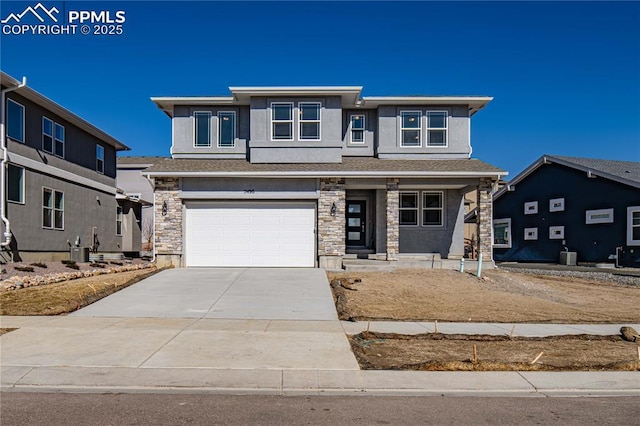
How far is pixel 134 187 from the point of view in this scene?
38.0 m

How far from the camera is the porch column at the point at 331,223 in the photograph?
1825 cm

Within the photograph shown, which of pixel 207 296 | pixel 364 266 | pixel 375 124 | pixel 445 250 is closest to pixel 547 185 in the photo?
pixel 445 250

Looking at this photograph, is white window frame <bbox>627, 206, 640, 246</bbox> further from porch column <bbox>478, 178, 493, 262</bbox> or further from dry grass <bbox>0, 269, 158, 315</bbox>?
dry grass <bbox>0, 269, 158, 315</bbox>

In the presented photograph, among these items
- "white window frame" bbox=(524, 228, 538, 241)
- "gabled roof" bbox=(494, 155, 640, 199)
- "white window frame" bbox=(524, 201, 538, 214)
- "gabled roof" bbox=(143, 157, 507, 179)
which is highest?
"gabled roof" bbox=(494, 155, 640, 199)

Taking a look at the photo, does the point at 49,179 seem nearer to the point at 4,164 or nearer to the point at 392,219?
the point at 4,164

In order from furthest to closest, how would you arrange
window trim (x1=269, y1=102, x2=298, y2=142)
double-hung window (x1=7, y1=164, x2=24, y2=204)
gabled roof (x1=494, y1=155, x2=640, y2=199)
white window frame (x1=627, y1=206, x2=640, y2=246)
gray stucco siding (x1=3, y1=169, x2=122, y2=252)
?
gabled roof (x1=494, y1=155, x2=640, y2=199)
white window frame (x1=627, y1=206, x2=640, y2=246)
window trim (x1=269, y1=102, x2=298, y2=142)
gray stucco siding (x1=3, y1=169, x2=122, y2=252)
double-hung window (x1=7, y1=164, x2=24, y2=204)

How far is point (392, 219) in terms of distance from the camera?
1859cm

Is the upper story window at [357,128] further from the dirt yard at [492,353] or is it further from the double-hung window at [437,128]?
the dirt yard at [492,353]

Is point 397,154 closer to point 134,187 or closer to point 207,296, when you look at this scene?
point 207,296

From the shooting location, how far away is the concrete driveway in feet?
36.8

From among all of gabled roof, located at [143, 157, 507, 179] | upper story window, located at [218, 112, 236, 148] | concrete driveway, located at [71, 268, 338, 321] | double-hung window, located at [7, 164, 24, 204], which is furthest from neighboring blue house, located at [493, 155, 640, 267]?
double-hung window, located at [7, 164, 24, 204]

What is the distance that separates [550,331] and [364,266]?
8319 millimetres

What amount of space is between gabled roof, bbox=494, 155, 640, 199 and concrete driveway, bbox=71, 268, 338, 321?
1506cm

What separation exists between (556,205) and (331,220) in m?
14.8
